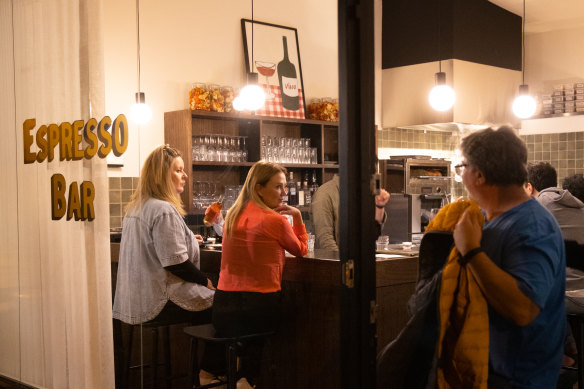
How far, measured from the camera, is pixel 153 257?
156 inches

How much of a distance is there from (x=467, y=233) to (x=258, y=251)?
194 cm

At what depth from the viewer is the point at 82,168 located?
3.89 metres

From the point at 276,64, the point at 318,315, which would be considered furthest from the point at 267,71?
the point at 318,315

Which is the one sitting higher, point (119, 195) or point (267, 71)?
point (267, 71)

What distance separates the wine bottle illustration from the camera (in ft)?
22.4

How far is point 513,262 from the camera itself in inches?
78.5

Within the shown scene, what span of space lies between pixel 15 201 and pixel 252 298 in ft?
5.93

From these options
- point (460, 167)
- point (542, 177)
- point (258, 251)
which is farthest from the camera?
point (542, 177)

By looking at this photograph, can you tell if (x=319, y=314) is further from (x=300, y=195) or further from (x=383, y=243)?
(x=300, y=195)

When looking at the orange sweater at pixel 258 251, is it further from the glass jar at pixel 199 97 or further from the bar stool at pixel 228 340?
the glass jar at pixel 199 97

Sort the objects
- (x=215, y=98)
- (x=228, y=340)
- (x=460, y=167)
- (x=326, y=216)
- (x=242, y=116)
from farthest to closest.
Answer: (x=242, y=116) < (x=215, y=98) < (x=326, y=216) < (x=228, y=340) < (x=460, y=167)

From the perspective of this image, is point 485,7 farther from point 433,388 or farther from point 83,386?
point 433,388

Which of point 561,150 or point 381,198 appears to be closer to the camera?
point 381,198

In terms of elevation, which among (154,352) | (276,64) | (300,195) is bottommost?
(154,352)
